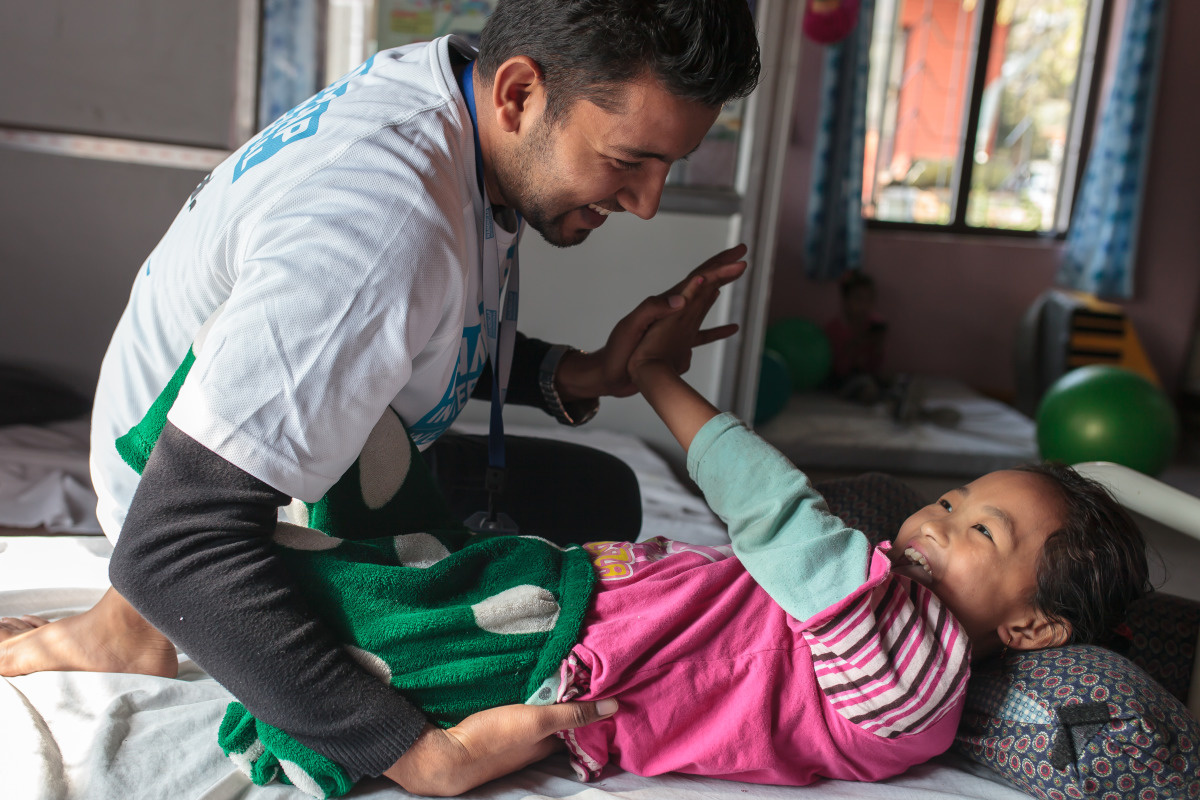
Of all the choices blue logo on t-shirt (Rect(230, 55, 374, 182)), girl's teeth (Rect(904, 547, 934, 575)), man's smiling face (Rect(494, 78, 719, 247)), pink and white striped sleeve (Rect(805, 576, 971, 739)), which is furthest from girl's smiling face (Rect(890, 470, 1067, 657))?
blue logo on t-shirt (Rect(230, 55, 374, 182))

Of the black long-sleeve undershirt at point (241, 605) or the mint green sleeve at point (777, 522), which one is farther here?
the mint green sleeve at point (777, 522)

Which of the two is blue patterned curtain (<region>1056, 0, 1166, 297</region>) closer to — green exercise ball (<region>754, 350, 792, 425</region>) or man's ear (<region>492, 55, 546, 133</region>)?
green exercise ball (<region>754, 350, 792, 425</region>)

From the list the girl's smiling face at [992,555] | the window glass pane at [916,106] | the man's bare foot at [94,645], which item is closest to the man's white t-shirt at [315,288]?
the man's bare foot at [94,645]

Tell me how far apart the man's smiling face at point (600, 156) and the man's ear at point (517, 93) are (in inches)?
0.5

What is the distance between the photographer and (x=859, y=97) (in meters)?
4.38

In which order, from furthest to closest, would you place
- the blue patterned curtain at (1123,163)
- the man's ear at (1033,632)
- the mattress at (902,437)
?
the blue patterned curtain at (1123,163), the mattress at (902,437), the man's ear at (1033,632)

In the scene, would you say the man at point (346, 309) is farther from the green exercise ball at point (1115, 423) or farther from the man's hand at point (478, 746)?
the green exercise ball at point (1115, 423)

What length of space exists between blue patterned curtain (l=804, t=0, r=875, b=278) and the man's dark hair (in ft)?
12.1

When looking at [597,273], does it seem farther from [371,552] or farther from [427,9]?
[371,552]

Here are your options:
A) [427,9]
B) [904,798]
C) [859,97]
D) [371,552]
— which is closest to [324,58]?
[427,9]

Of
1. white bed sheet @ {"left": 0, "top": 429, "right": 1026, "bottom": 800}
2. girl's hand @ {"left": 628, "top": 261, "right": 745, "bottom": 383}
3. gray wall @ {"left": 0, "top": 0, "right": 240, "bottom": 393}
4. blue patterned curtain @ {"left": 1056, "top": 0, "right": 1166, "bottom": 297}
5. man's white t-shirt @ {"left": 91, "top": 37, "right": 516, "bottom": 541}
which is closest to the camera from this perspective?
man's white t-shirt @ {"left": 91, "top": 37, "right": 516, "bottom": 541}

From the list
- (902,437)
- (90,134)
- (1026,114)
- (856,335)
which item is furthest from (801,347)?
(90,134)

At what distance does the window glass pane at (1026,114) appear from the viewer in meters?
4.66

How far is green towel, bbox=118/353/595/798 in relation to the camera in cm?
85
